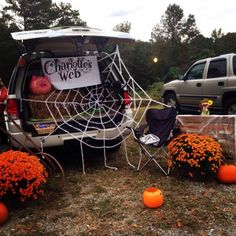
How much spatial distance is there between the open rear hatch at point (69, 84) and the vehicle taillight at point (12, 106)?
0.38 ft

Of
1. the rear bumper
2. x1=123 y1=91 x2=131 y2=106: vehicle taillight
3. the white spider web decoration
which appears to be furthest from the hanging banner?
the rear bumper

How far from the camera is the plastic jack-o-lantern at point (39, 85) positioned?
211 inches

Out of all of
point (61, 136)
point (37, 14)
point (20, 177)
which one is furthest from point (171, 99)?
point (37, 14)

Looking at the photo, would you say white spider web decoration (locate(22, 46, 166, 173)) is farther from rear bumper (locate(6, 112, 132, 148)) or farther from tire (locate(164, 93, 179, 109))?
tire (locate(164, 93, 179, 109))

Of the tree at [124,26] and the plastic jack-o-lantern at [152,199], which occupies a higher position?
the tree at [124,26]

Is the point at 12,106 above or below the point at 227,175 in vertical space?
above

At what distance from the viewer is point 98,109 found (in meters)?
5.70

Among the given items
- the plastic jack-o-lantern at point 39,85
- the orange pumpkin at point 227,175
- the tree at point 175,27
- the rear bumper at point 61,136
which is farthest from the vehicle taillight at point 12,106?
the tree at point 175,27

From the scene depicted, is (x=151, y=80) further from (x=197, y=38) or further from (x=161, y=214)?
(x=161, y=214)

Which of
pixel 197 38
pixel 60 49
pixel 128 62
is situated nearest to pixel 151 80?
pixel 128 62

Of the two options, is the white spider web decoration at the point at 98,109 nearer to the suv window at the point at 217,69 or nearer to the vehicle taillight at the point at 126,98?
the vehicle taillight at the point at 126,98

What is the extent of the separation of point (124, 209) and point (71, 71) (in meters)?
2.57

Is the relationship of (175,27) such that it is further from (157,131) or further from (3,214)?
(3,214)

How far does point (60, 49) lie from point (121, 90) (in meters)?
1.20
